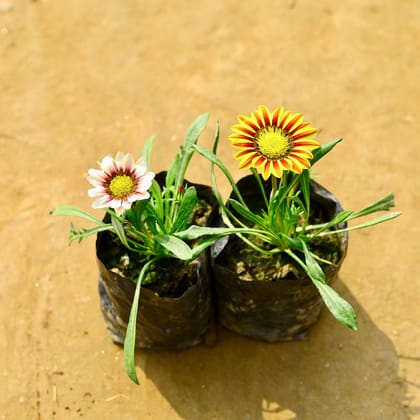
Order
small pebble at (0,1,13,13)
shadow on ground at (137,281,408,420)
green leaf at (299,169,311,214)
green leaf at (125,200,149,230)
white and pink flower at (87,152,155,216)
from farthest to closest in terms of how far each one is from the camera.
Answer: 1. small pebble at (0,1,13,13)
2. shadow on ground at (137,281,408,420)
3. green leaf at (299,169,311,214)
4. green leaf at (125,200,149,230)
5. white and pink flower at (87,152,155,216)

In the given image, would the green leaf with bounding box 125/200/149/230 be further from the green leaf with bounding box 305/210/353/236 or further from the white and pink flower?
the green leaf with bounding box 305/210/353/236

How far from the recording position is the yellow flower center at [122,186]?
5.87ft

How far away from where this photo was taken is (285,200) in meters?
2.04

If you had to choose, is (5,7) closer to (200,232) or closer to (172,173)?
(172,173)

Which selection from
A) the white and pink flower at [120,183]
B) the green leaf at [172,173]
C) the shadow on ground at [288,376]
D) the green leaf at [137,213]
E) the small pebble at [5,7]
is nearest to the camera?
the white and pink flower at [120,183]

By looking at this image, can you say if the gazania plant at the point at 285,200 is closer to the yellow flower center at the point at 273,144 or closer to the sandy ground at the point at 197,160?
the yellow flower center at the point at 273,144

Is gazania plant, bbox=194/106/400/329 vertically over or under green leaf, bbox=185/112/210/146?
under

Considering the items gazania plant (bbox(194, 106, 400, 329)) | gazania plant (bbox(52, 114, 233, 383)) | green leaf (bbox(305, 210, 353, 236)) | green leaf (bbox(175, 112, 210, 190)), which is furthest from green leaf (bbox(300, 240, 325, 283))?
green leaf (bbox(175, 112, 210, 190))

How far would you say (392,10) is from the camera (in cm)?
354

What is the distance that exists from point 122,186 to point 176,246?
0.82 feet

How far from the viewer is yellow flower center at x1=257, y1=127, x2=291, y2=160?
72.0 inches

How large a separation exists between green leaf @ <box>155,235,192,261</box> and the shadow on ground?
65 centimetres

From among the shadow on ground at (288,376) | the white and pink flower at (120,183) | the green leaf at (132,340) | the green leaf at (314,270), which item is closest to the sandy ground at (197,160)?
the shadow on ground at (288,376)

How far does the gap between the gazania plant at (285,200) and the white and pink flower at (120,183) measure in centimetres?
27
